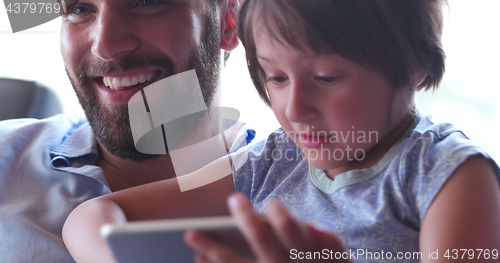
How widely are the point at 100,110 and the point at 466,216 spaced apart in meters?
1.01

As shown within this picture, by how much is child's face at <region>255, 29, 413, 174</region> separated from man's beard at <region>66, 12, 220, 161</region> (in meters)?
0.52

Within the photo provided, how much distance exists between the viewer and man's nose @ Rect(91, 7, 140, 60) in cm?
108

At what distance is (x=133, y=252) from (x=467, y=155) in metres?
0.50

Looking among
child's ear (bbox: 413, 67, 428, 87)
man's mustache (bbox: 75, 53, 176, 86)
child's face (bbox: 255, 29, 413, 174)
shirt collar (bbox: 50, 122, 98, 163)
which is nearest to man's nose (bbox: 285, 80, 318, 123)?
child's face (bbox: 255, 29, 413, 174)

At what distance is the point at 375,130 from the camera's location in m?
0.69

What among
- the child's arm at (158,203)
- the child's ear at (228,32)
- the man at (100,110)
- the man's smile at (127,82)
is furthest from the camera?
the child's ear at (228,32)

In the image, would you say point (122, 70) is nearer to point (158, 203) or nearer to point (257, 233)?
point (158, 203)

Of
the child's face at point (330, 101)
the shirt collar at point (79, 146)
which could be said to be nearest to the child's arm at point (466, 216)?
the child's face at point (330, 101)

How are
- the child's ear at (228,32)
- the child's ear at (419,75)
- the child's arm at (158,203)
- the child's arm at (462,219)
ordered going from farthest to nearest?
1. the child's ear at (228,32)
2. the child's arm at (158,203)
3. the child's ear at (419,75)
4. the child's arm at (462,219)

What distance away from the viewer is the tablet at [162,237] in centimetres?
45

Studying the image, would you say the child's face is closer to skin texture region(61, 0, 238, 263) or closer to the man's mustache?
skin texture region(61, 0, 238, 263)

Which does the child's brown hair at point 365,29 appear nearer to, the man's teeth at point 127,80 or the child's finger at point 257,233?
the child's finger at point 257,233

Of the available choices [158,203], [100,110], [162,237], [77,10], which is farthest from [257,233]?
[77,10]

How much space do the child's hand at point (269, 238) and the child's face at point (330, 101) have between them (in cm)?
26
